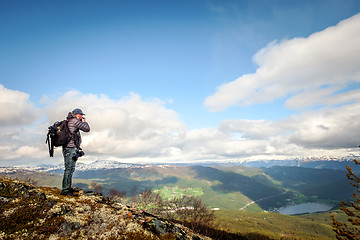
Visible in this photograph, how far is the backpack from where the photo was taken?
9095 millimetres

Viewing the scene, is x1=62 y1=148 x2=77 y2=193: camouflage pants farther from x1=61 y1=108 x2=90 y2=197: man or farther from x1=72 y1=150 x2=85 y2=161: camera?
x1=72 y1=150 x2=85 y2=161: camera

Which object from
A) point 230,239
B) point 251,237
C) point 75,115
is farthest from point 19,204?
point 251,237

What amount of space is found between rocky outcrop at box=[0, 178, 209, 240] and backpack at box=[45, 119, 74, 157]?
8.03 feet

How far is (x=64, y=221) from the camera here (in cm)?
639

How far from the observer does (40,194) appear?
7.36 meters

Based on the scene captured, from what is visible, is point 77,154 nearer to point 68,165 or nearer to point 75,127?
point 68,165

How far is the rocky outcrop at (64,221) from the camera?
570 cm

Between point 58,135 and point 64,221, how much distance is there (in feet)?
15.3

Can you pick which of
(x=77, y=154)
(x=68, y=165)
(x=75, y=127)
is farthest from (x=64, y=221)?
(x=75, y=127)

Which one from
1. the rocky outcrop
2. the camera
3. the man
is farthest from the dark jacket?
the rocky outcrop

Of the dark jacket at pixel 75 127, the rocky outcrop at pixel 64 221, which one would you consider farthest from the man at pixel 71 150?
the rocky outcrop at pixel 64 221

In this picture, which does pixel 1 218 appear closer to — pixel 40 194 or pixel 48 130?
pixel 40 194

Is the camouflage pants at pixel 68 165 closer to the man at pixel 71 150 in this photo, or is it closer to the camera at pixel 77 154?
the man at pixel 71 150

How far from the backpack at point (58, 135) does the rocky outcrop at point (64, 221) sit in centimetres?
245
